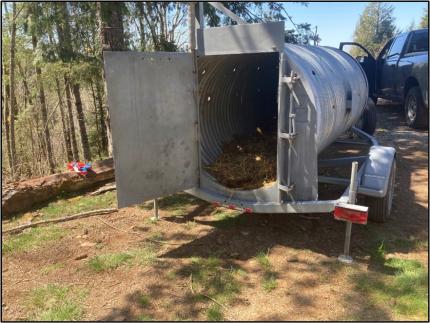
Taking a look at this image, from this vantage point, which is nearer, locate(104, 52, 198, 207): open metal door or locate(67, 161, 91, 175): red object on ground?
locate(104, 52, 198, 207): open metal door

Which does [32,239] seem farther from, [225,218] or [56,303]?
[225,218]

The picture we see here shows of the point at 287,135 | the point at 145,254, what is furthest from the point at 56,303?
the point at 287,135

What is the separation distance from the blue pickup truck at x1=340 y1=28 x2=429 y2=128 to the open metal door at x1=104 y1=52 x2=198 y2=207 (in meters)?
7.00

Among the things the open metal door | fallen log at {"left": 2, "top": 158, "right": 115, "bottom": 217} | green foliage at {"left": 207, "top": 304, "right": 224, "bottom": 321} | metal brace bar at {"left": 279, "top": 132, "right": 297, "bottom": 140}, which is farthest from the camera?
fallen log at {"left": 2, "top": 158, "right": 115, "bottom": 217}

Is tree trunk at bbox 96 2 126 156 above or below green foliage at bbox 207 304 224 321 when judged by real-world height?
above

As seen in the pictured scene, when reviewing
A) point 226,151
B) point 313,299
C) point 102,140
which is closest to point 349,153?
point 226,151

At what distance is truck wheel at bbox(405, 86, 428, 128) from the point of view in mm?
10312

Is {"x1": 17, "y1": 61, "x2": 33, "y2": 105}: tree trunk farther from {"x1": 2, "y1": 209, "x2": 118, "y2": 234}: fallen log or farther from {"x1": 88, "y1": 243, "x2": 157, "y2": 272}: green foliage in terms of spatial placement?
{"x1": 88, "y1": 243, "x2": 157, "y2": 272}: green foliage

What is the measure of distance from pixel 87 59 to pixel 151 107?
4902mm

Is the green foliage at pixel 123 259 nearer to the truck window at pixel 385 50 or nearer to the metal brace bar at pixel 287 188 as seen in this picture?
the metal brace bar at pixel 287 188

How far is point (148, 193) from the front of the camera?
4.63 meters

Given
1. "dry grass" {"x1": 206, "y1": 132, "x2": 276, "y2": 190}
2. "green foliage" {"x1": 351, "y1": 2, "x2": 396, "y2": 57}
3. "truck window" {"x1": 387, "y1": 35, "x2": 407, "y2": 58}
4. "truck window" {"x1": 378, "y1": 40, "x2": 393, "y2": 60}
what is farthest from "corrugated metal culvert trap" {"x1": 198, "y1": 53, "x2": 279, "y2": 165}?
"green foliage" {"x1": 351, "y1": 2, "x2": 396, "y2": 57}

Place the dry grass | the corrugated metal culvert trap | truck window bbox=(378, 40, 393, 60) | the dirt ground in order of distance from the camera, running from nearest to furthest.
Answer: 1. the dirt ground
2. the dry grass
3. the corrugated metal culvert trap
4. truck window bbox=(378, 40, 393, 60)

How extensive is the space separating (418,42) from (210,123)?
26.6ft
